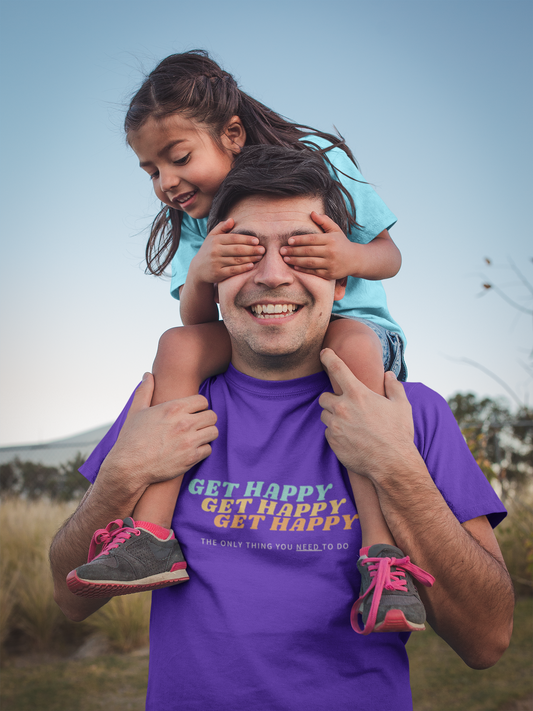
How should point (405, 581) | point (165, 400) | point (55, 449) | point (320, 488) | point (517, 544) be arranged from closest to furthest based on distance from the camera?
1. point (405, 581)
2. point (320, 488)
3. point (165, 400)
4. point (517, 544)
5. point (55, 449)

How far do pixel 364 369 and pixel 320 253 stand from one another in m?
0.45

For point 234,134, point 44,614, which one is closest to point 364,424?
point 234,134

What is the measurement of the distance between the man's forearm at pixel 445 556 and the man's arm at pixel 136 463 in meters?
0.66

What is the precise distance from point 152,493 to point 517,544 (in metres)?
6.43

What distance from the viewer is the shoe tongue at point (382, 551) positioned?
1.77 meters

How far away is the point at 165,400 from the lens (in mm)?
2271

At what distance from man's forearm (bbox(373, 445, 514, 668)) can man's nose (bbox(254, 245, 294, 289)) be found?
74 cm

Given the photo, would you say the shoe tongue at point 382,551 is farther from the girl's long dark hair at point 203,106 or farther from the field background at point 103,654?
the field background at point 103,654

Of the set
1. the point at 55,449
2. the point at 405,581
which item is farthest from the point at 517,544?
the point at 55,449

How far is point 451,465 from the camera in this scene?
1.96m

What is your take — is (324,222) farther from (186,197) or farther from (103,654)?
(103,654)

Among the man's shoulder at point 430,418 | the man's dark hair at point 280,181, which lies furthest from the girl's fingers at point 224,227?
the man's shoulder at point 430,418

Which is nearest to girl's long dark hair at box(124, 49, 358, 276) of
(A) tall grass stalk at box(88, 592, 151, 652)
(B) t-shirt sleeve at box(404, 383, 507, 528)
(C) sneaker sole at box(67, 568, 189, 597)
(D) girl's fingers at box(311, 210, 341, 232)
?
(D) girl's fingers at box(311, 210, 341, 232)

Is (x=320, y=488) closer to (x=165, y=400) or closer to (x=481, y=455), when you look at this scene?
(x=165, y=400)
